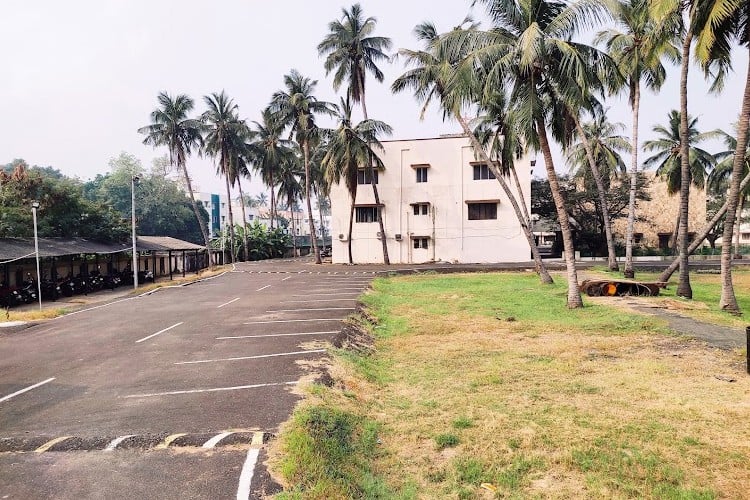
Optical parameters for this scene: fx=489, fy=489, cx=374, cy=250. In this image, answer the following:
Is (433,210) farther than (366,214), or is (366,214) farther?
(366,214)

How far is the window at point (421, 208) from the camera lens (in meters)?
41.5

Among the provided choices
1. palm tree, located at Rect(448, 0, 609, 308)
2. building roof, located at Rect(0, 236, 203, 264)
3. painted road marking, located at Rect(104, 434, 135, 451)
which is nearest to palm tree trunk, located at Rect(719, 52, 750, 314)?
palm tree, located at Rect(448, 0, 609, 308)

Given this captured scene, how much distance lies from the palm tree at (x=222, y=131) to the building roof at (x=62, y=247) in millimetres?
10322

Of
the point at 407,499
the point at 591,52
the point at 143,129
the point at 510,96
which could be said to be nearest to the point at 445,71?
the point at 510,96

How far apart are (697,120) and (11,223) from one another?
50.3 metres

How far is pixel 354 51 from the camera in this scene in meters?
38.8

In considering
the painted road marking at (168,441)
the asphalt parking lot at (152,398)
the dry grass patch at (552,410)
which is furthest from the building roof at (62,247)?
the dry grass patch at (552,410)

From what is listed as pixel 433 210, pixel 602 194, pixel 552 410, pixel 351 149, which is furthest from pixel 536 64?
pixel 433 210

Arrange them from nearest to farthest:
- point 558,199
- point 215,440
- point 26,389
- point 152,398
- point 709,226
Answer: point 215,440 → point 152,398 → point 26,389 → point 558,199 → point 709,226

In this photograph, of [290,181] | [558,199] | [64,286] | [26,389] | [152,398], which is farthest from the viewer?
[290,181]

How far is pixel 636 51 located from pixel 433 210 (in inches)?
828

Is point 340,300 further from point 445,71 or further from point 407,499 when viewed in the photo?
point 407,499

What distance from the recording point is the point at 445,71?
2325cm

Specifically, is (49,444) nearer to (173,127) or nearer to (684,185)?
(684,185)
